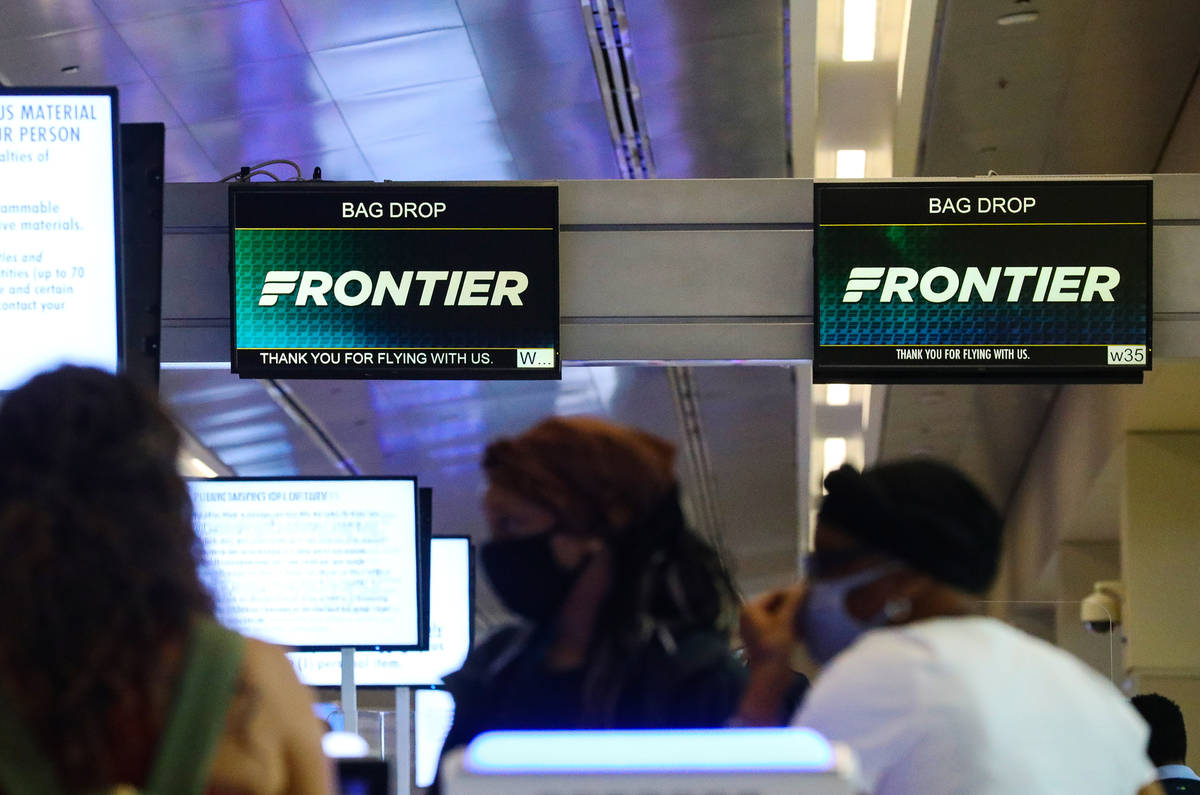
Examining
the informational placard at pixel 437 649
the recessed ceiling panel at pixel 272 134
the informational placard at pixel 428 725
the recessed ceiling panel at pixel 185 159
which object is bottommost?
the informational placard at pixel 428 725

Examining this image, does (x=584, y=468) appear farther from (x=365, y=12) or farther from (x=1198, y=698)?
(x=1198, y=698)

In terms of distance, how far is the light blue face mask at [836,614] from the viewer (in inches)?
86.6


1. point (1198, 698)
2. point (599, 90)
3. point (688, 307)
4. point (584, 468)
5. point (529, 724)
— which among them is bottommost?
point (1198, 698)

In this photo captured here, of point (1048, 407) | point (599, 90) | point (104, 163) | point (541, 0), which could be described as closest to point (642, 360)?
point (104, 163)

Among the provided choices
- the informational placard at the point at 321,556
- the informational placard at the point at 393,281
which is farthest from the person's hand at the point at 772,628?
the informational placard at the point at 393,281

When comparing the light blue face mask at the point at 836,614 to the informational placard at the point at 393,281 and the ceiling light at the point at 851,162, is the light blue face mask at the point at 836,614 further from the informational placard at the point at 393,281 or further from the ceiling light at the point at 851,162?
the ceiling light at the point at 851,162

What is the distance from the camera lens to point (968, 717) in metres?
1.95

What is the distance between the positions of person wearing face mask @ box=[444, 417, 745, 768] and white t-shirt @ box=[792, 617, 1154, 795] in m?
0.18

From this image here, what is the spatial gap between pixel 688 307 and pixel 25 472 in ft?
12.9

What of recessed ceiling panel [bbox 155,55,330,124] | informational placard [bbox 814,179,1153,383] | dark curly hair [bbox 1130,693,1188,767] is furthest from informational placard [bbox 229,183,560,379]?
recessed ceiling panel [bbox 155,55,330,124]

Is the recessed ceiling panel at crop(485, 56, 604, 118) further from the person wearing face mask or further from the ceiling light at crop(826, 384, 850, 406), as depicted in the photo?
the person wearing face mask

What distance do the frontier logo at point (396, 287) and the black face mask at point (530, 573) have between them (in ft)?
10.2

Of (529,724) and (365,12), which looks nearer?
(529,724)

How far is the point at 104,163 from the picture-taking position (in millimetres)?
3277
